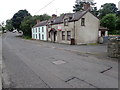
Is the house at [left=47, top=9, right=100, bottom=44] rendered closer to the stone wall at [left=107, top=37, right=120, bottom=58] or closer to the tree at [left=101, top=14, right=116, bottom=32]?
the stone wall at [left=107, top=37, right=120, bottom=58]

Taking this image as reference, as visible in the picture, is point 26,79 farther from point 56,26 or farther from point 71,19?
point 56,26

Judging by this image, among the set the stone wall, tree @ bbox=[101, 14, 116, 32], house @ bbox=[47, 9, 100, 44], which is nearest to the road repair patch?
the stone wall

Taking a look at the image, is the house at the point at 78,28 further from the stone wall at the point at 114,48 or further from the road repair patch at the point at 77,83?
the road repair patch at the point at 77,83

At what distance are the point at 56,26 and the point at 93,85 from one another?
70.3 ft

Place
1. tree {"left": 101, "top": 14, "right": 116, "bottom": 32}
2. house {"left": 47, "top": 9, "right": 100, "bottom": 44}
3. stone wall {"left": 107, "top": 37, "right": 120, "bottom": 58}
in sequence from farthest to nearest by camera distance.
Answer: tree {"left": 101, "top": 14, "right": 116, "bottom": 32} < house {"left": 47, "top": 9, "right": 100, "bottom": 44} < stone wall {"left": 107, "top": 37, "right": 120, "bottom": 58}

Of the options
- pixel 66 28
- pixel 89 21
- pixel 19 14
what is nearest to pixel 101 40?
pixel 89 21

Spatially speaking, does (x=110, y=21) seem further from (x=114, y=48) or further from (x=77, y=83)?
(x=77, y=83)

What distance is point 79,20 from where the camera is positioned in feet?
64.5

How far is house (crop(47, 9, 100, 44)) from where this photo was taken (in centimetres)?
1981

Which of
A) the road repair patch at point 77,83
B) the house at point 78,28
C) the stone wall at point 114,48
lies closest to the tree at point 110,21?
the house at point 78,28

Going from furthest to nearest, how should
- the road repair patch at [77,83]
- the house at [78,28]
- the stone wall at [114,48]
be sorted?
the house at [78,28]
the stone wall at [114,48]
the road repair patch at [77,83]

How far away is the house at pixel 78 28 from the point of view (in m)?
19.8

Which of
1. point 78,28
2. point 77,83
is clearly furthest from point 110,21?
point 77,83

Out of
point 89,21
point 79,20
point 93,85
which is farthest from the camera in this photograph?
point 89,21
